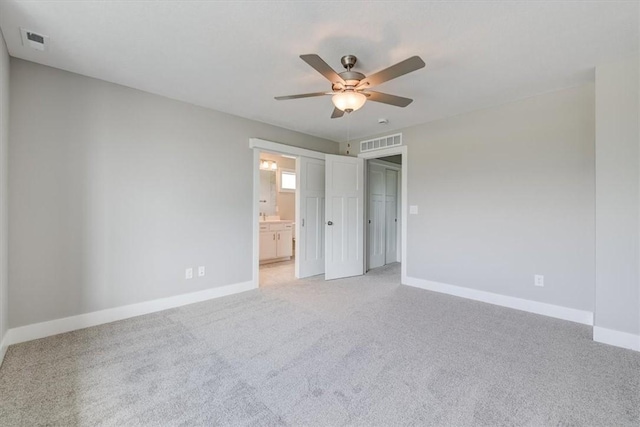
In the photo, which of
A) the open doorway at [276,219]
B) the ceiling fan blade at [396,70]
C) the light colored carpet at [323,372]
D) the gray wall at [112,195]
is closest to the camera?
the light colored carpet at [323,372]

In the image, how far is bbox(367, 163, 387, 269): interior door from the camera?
5289mm

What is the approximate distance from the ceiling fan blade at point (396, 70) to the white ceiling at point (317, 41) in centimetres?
29

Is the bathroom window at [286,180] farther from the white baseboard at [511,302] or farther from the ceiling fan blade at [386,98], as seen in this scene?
the ceiling fan blade at [386,98]

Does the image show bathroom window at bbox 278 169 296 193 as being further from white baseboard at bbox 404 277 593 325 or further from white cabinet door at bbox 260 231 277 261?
white baseboard at bbox 404 277 593 325

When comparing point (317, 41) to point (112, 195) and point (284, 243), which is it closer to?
point (112, 195)

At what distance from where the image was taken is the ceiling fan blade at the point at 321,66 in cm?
171

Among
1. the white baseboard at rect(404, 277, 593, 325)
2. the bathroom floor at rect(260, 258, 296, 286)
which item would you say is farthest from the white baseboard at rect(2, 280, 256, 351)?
the white baseboard at rect(404, 277, 593, 325)

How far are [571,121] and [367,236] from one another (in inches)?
126

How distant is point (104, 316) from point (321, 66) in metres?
3.04

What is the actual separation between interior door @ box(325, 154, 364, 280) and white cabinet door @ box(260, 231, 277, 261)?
159 centimetres

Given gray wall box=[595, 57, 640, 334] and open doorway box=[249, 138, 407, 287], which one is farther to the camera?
open doorway box=[249, 138, 407, 287]

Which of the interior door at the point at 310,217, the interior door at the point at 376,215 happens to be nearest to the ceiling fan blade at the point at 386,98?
the interior door at the point at 310,217

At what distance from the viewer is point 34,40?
6.77 feet

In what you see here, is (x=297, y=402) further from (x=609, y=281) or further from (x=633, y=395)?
(x=609, y=281)
